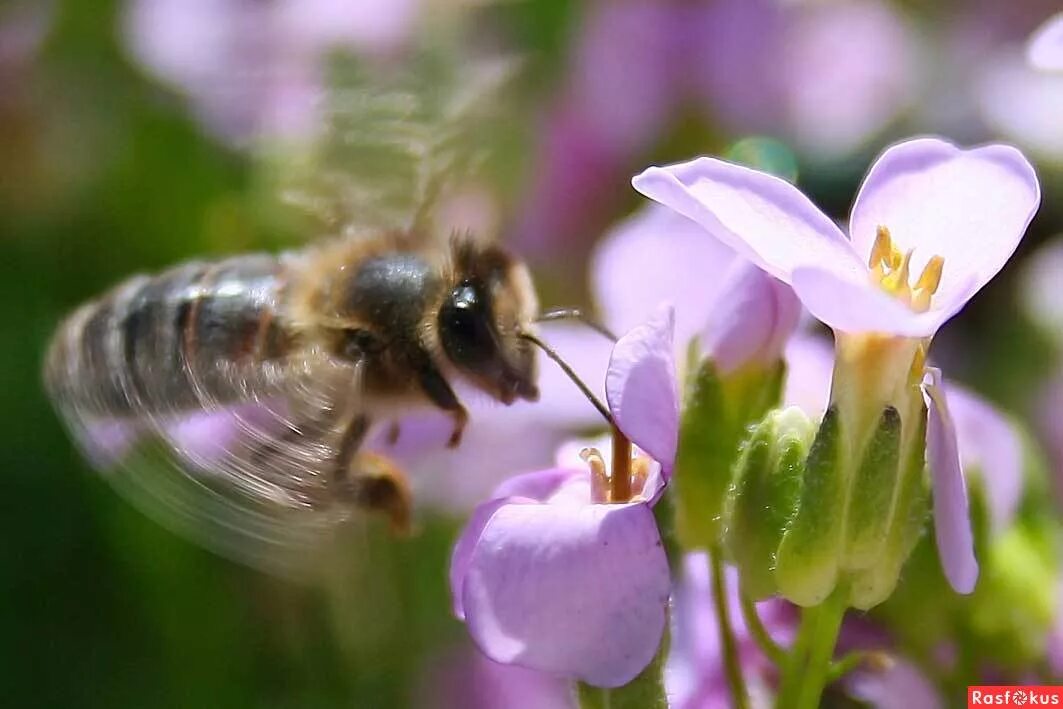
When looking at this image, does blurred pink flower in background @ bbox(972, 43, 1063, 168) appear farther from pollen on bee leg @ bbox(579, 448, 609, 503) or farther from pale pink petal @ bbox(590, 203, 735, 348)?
pollen on bee leg @ bbox(579, 448, 609, 503)

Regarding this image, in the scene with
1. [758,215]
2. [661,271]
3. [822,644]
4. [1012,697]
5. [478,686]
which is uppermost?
[758,215]

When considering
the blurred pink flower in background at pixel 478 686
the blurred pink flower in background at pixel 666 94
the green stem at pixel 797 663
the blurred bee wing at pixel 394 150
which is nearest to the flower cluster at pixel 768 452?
the green stem at pixel 797 663

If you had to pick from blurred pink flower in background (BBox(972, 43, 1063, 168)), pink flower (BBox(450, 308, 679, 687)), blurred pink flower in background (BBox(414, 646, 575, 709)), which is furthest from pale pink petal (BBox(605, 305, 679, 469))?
blurred pink flower in background (BBox(972, 43, 1063, 168))

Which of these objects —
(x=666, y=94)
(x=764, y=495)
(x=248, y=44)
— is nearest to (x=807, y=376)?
(x=764, y=495)

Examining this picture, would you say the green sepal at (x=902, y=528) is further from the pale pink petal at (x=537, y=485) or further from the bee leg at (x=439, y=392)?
the bee leg at (x=439, y=392)

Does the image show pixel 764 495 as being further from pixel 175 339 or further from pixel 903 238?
pixel 175 339

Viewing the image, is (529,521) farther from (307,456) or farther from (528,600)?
(307,456)

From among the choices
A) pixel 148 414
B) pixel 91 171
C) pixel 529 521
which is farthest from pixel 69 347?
pixel 91 171
